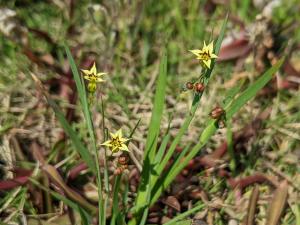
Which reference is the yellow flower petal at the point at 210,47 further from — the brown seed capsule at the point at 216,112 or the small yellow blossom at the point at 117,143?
the small yellow blossom at the point at 117,143

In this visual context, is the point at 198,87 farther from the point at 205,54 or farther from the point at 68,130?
the point at 68,130

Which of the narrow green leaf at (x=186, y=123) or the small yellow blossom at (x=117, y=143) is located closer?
the small yellow blossom at (x=117, y=143)

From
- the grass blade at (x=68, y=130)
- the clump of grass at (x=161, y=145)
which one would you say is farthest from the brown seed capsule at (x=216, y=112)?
the grass blade at (x=68, y=130)

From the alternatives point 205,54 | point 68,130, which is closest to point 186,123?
point 205,54

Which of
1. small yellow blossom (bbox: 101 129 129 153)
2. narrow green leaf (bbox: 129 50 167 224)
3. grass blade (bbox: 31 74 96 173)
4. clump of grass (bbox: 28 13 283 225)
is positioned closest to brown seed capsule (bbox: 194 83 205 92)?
clump of grass (bbox: 28 13 283 225)

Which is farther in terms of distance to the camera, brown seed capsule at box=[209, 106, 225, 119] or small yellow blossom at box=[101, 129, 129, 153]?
brown seed capsule at box=[209, 106, 225, 119]

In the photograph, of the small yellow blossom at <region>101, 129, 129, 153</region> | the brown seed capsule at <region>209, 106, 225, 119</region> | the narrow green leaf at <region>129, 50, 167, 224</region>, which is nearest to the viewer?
the small yellow blossom at <region>101, 129, 129, 153</region>

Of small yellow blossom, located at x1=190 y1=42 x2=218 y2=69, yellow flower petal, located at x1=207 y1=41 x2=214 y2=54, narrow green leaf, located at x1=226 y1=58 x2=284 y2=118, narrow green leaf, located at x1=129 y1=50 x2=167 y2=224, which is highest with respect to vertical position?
yellow flower petal, located at x1=207 y1=41 x2=214 y2=54

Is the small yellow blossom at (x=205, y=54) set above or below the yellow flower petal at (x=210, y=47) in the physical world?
below

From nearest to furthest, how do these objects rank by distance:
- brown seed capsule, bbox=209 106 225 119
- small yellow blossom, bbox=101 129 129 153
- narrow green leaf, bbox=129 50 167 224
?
1. small yellow blossom, bbox=101 129 129 153
2. brown seed capsule, bbox=209 106 225 119
3. narrow green leaf, bbox=129 50 167 224

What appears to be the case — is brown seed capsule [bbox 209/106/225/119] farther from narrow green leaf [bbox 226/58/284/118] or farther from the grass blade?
the grass blade

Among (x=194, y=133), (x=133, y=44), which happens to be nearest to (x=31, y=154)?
(x=194, y=133)
